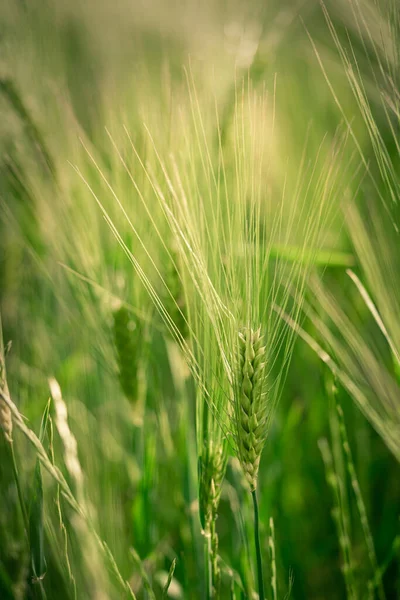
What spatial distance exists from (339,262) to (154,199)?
253 mm

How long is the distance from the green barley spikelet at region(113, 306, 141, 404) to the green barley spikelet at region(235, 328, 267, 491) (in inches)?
8.3

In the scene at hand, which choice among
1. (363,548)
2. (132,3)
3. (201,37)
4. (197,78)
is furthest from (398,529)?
(132,3)

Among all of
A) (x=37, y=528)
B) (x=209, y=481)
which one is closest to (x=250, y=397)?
(x=209, y=481)

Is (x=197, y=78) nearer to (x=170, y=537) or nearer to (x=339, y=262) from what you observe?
(x=339, y=262)

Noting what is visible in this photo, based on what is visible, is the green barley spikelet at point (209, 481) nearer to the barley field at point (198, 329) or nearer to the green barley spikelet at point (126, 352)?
the barley field at point (198, 329)

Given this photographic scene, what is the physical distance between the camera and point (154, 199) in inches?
22.4

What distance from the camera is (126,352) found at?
1.72 ft

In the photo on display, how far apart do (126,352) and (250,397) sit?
0.22m

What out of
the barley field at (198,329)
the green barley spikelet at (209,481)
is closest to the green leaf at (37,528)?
the barley field at (198,329)

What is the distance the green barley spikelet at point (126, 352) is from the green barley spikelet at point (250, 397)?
0.21 metres

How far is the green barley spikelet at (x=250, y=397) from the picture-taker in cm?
33

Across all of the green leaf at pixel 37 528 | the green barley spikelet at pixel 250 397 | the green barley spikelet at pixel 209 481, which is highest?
the green barley spikelet at pixel 250 397

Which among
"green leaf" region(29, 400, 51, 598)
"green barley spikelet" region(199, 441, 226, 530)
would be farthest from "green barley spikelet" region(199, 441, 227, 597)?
"green leaf" region(29, 400, 51, 598)

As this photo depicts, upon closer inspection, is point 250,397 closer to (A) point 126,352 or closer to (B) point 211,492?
(B) point 211,492
